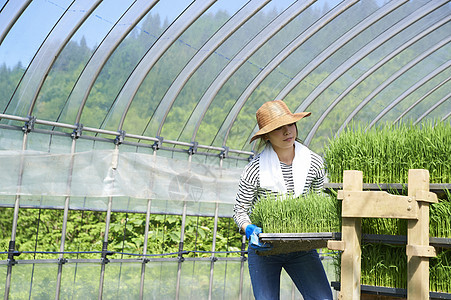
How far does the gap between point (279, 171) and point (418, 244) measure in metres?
1.07

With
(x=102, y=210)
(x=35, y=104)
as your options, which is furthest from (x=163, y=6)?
(x=102, y=210)

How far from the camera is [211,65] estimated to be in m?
7.62

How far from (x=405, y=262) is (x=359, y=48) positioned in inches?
243

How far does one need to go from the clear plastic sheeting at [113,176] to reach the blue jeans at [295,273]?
3690 millimetres

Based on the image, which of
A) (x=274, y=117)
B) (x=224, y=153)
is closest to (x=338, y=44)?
(x=224, y=153)

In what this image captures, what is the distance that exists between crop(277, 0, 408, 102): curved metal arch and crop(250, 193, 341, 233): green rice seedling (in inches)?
205

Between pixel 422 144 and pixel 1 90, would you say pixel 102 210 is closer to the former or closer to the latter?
pixel 1 90

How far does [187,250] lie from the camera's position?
7.87 metres

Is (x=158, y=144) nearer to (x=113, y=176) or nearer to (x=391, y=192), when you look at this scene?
(x=113, y=176)

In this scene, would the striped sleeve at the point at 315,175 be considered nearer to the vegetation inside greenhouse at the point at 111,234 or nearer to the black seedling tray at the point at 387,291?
the black seedling tray at the point at 387,291

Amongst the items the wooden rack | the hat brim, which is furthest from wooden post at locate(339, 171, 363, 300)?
the hat brim

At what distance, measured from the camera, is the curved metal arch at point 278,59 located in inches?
295

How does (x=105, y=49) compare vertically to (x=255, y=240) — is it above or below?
above

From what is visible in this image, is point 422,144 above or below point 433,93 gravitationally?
below
